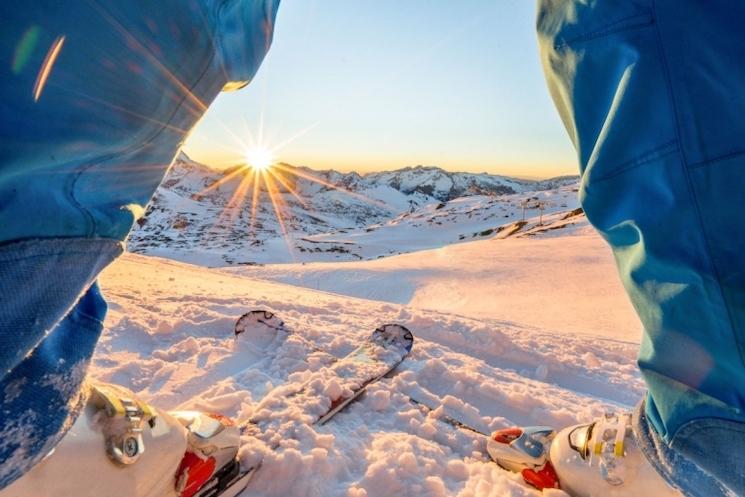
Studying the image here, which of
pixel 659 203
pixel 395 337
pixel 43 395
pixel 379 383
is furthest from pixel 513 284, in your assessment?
pixel 43 395

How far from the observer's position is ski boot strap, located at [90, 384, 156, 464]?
3.82 feet

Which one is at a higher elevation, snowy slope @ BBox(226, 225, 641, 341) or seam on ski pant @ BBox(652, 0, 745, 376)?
seam on ski pant @ BBox(652, 0, 745, 376)

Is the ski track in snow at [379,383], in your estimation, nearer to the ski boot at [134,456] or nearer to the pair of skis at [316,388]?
the pair of skis at [316,388]

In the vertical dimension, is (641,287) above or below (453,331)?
above

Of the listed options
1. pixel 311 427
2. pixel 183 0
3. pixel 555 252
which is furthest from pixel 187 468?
pixel 555 252

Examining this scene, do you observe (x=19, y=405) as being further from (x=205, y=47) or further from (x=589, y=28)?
(x=589, y=28)

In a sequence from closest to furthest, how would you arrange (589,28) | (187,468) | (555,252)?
1. (589,28)
2. (187,468)
3. (555,252)

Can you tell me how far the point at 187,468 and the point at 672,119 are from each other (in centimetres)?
175

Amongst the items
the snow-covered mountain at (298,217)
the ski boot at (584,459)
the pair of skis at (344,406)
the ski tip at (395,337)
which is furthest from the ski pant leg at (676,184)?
the ski tip at (395,337)

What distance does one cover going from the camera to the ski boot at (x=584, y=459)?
1369 millimetres

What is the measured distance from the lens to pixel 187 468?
1461mm

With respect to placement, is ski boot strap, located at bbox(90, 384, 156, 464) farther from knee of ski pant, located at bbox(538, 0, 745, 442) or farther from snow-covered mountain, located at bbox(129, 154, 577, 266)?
knee of ski pant, located at bbox(538, 0, 745, 442)

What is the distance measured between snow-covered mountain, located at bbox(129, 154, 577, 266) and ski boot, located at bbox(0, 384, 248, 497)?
715 mm

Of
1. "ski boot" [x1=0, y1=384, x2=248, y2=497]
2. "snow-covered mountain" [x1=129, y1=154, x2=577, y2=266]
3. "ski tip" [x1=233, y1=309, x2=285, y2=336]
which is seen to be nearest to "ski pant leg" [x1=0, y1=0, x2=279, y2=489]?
"ski boot" [x1=0, y1=384, x2=248, y2=497]
